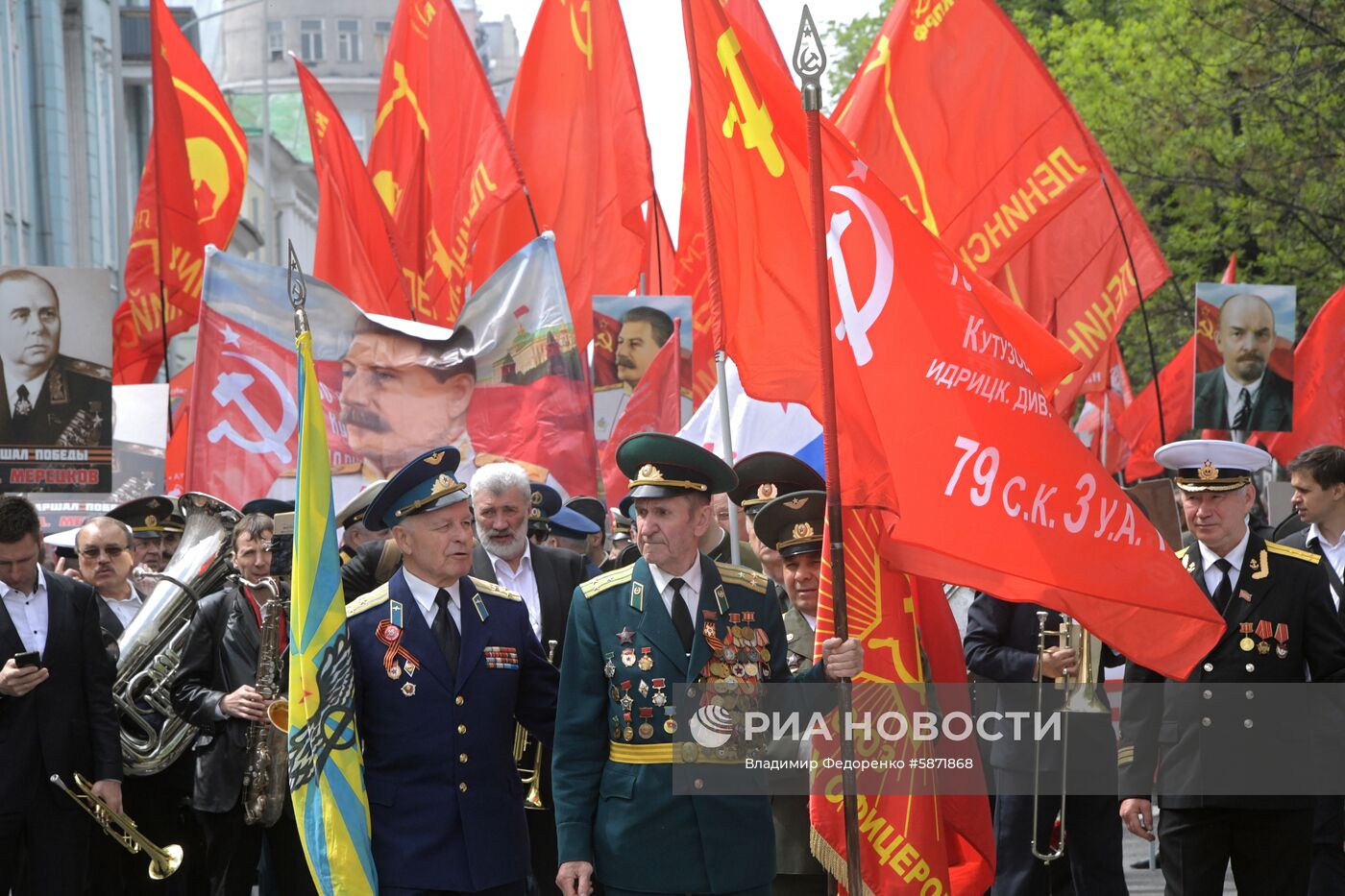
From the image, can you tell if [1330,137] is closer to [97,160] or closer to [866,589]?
[866,589]

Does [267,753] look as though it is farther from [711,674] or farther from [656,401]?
[656,401]

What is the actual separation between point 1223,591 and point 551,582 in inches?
113

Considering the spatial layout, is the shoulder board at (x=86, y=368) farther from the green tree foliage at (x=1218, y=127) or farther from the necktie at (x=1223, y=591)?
the green tree foliage at (x=1218, y=127)

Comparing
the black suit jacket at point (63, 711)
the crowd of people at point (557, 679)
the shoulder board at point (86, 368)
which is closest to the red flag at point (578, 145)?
the shoulder board at point (86, 368)

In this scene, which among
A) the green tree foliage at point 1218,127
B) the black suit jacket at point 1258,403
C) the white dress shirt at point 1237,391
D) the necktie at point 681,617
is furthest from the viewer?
the green tree foliage at point 1218,127

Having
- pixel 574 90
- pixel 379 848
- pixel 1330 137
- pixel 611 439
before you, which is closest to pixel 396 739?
pixel 379 848

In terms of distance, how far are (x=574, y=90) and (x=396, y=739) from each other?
10.4 metres

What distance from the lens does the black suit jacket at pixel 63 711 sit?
314 inches

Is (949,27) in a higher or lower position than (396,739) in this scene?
higher

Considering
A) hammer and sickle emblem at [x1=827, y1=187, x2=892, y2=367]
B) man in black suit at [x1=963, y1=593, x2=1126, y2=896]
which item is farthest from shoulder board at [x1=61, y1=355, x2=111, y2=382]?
hammer and sickle emblem at [x1=827, y1=187, x2=892, y2=367]

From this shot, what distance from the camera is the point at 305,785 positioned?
6.07 m

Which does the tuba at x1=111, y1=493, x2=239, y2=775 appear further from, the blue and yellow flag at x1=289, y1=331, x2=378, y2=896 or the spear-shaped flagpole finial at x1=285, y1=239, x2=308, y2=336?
the spear-shaped flagpole finial at x1=285, y1=239, x2=308, y2=336

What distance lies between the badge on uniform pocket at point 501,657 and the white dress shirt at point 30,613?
2.49 m

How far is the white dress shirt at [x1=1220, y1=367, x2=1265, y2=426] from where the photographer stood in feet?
48.0
